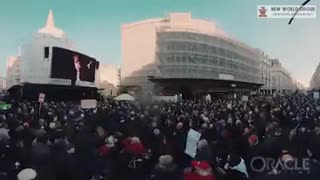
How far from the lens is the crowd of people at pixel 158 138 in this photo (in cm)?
726

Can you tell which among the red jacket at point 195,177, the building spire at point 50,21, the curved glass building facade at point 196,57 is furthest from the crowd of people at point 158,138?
the building spire at point 50,21

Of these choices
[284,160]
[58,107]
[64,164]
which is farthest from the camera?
[58,107]

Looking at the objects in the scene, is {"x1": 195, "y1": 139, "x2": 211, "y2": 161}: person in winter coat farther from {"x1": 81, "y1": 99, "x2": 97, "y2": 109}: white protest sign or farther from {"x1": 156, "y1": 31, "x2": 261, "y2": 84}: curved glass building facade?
{"x1": 81, "y1": 99, "x2": 97, "y2": 109}: white protest sign

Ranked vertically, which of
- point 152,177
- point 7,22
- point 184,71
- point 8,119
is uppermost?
point 7,22

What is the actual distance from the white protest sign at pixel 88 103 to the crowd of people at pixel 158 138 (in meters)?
0.10

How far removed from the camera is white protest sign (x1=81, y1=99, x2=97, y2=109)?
815 cm

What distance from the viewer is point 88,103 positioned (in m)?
8.18

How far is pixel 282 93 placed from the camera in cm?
879

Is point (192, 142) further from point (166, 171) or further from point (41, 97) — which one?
point (41, 97)

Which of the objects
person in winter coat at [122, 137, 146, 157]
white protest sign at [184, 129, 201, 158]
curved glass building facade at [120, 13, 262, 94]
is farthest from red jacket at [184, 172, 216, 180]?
curved glass building facade at [120, 13, 262, 94]

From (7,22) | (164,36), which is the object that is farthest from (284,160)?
(7,22)

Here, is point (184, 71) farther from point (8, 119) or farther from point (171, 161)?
point (8, 119)

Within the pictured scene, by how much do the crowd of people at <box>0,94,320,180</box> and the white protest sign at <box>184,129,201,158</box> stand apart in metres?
0.06

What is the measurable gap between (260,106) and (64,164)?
127 inches
